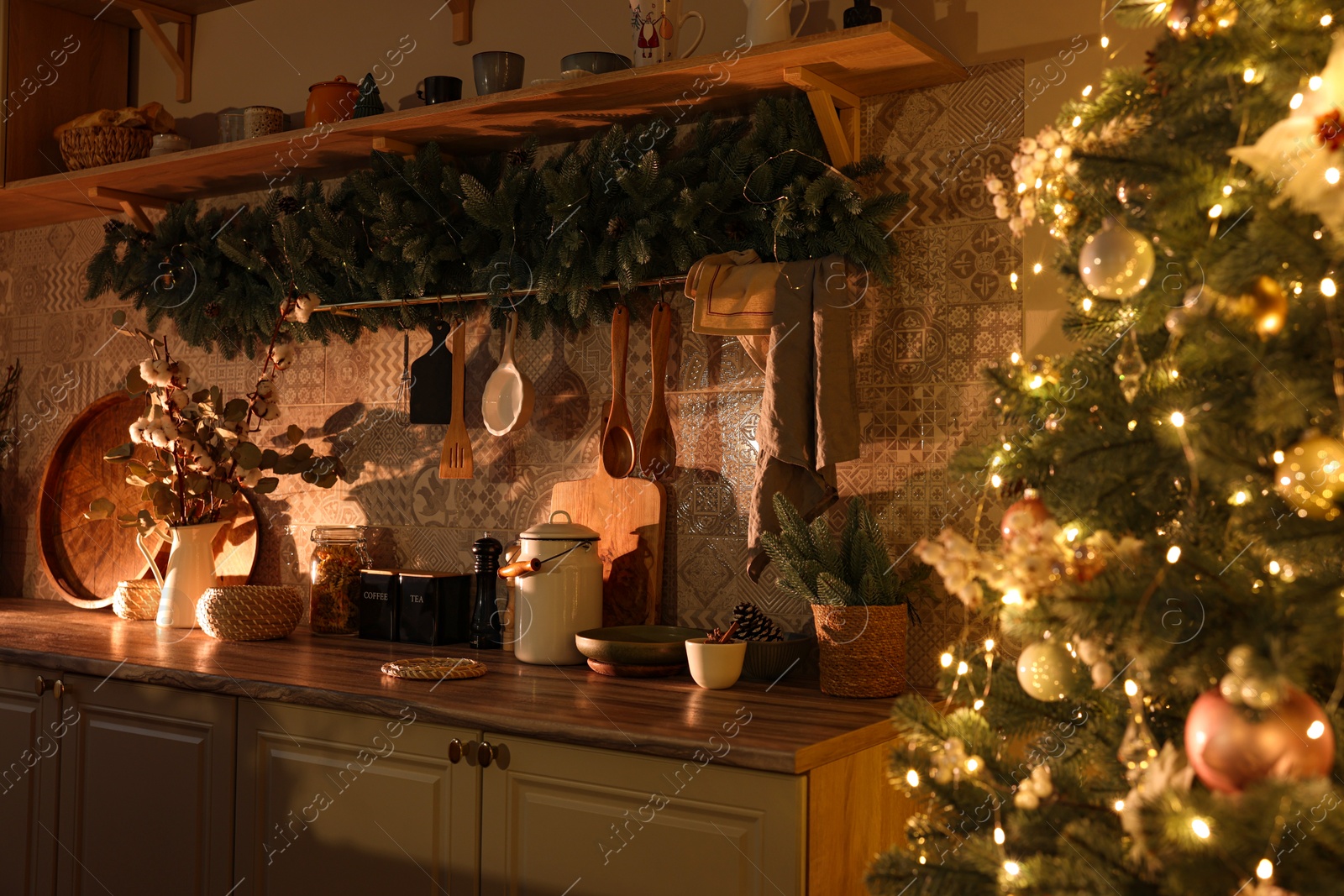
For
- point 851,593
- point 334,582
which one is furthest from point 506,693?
point 334,582

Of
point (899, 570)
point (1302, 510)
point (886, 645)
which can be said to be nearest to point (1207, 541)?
point (1302, 510)

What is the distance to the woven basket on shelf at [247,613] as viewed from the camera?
7.11 ft

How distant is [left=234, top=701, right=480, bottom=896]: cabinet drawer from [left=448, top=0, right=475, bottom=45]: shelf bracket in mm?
1379

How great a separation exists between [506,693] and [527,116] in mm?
1019

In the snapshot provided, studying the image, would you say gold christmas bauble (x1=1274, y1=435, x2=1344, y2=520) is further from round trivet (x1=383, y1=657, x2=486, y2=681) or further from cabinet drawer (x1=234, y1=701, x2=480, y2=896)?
round trivet (x1=383, y1=657, x2=486, y2=681)

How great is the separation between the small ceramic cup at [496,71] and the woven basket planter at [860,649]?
1081mm

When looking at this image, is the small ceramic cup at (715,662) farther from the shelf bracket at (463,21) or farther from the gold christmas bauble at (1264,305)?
the shelf bracket at (463,21)

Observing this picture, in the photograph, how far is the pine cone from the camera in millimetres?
1781

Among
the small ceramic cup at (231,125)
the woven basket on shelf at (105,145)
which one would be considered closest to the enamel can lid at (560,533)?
the small ceramic cup at (231,125)

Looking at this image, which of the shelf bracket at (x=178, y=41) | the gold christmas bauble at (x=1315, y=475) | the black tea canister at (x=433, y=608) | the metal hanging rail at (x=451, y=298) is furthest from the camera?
the shelf bracket at (x=178, y=41)

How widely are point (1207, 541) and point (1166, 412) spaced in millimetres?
108

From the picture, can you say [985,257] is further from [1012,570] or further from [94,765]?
[94,765]

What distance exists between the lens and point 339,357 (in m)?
2.48

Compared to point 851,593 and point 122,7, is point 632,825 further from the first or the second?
point 122,7
